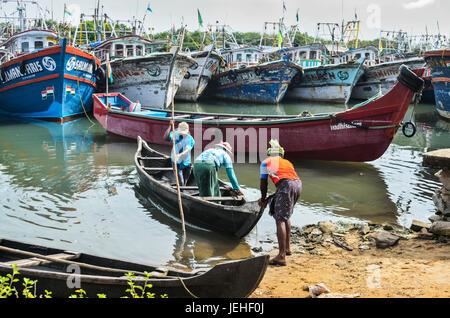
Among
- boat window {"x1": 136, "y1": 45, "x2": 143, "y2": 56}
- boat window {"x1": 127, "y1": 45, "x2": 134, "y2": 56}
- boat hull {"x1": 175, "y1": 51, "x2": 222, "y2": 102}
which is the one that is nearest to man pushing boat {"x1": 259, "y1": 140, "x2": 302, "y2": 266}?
boat window {"x1": 127, "y1": 45, "x2": 134, "y2": 56}

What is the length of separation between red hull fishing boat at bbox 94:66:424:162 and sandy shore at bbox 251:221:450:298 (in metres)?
4.40

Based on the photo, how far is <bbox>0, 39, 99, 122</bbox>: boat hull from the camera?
56.0 ft

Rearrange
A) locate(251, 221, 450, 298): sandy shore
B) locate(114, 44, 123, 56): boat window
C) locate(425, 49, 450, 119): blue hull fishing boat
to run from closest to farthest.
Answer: locate(251, 221, 450, 298): sandy shore → locate(425, 49, 450, 119): blue hull fishing boat → locate(114, 44, 123, 56): boat window

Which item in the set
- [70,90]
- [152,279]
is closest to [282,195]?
[152,279]

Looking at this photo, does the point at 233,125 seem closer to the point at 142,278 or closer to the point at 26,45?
the point at 142,278

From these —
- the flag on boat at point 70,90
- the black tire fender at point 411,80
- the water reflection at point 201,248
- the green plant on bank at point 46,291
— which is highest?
the black tire fender at point 411,80

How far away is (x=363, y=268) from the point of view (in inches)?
198

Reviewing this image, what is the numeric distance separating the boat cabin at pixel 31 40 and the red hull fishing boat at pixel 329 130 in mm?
12087

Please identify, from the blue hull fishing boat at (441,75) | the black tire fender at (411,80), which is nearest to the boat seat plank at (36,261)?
the black tire fender at (411,80)

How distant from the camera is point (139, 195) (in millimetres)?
8922

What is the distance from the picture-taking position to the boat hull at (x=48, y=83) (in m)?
17.1

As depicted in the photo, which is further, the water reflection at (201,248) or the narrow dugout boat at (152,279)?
the water reflection at (201,248)

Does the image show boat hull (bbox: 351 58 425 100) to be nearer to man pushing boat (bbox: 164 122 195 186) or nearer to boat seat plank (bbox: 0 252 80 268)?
man pushing boat (bbox: 164 122 195 186)

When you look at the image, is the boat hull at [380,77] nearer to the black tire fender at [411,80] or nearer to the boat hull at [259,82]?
the boat hull at [259,82]
